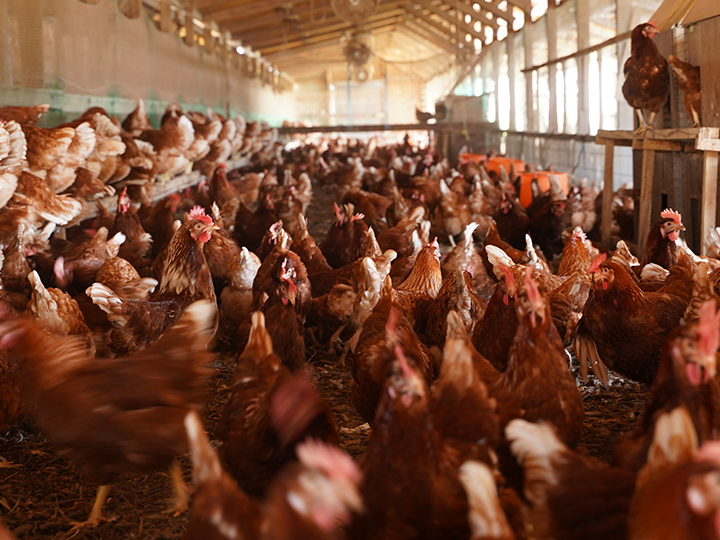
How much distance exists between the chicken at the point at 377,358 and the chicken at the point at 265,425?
0.41 metres

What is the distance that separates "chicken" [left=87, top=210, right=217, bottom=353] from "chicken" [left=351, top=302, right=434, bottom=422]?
3.48ft

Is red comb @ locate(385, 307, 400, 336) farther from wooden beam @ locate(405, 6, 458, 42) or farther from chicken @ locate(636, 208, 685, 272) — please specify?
wooden beam @ locate(405, 6, 458, 42)

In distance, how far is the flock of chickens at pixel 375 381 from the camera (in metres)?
1.44

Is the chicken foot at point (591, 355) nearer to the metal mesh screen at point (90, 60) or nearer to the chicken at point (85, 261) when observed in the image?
the chicken at point (85, 261)

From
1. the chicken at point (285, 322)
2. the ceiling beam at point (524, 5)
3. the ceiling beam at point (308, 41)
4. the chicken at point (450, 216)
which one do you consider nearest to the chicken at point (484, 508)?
the chicken at point (285, 322)

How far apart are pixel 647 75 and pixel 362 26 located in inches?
695

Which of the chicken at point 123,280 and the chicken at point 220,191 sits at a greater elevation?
the chicken at point 220,191

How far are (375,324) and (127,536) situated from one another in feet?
4.14

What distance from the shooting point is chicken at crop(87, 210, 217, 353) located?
2.97 meters

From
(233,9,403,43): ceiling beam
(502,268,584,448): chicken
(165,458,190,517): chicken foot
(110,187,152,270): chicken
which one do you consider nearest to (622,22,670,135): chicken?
(502,268,584,448): chicken

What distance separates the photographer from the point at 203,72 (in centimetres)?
1545

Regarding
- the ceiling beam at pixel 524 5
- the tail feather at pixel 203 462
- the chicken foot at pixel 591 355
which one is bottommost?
the chicken foot at pixel 591 355

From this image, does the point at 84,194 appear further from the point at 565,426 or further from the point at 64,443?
the point at 565,426

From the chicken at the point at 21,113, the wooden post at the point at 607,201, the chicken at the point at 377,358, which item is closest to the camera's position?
the chicken at the point at 377,358
